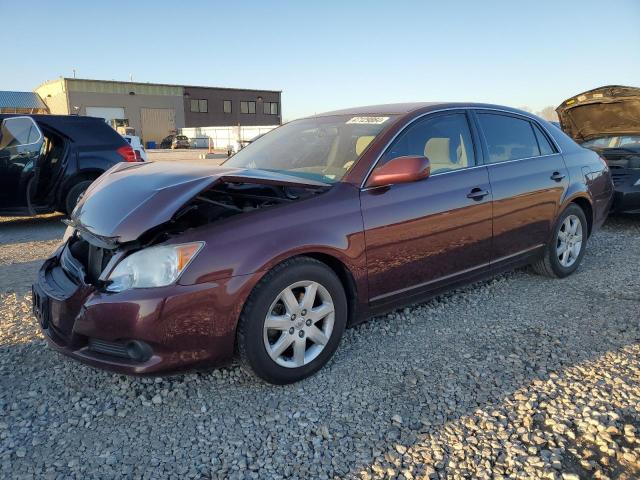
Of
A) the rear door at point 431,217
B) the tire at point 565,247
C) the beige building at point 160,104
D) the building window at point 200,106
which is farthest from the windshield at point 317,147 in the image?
the building window at point 200,106

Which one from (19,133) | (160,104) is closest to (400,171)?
(19,133)

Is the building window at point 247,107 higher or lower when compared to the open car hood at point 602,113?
higher

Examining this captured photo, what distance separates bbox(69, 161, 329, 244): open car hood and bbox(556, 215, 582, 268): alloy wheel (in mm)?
2643

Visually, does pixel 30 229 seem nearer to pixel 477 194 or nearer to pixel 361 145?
pixel 361 145

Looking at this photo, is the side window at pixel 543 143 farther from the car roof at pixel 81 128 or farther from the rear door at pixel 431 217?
the car roof at pixel 81 128

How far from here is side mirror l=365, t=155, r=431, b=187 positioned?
303 cm

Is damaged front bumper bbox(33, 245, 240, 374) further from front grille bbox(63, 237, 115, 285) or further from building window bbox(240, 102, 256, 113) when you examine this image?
building window bbox(240, 102, 256, 113)

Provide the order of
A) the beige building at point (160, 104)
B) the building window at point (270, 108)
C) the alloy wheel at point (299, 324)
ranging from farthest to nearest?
the building window at point (270, 108), the beige building at point (160, 104), the alloy wheel at point (299, 324)

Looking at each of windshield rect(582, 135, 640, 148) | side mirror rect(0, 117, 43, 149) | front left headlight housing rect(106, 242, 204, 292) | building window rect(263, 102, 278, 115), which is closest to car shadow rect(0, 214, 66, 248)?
side mirror rect(0, 117, 43, 149)

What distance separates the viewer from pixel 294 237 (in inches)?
108

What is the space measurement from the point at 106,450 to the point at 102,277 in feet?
2.80

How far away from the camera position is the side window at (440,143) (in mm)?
3414

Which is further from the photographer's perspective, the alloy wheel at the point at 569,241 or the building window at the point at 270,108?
the building window at the point at 270,108

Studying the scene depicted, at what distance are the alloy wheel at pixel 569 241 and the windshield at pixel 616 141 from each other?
301cm
